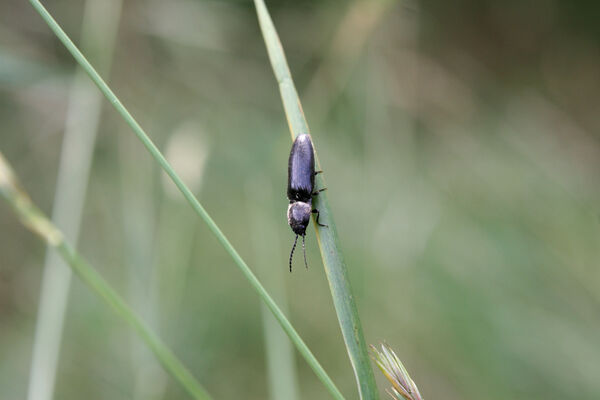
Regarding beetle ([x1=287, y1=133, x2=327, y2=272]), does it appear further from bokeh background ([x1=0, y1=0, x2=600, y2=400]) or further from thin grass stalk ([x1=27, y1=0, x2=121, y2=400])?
thin grass stalk ([x1=27, y1=0, x2=121, y2=400])

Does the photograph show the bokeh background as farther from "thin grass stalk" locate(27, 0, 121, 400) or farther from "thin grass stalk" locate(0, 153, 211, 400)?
"thin grass stalk" locate(0, 153, 211, 400)

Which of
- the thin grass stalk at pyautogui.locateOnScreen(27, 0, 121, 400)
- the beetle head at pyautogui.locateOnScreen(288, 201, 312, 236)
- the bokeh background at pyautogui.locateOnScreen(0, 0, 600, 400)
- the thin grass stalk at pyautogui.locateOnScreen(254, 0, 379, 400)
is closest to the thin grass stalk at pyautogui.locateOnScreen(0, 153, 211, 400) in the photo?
the thin grass stalk at pyautogui.locateOnScreen(27, 0, 121, 400)

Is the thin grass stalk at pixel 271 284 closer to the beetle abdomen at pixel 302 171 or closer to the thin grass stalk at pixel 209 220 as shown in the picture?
the beetle abdomen at pixel 302 171

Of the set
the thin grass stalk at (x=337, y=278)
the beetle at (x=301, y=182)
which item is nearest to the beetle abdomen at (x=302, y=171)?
the beetle at (x=301, y=182)

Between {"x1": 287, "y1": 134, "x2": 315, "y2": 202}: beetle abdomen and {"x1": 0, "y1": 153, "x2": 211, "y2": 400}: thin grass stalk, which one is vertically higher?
{"x1": 287, "y1": 134, "x2": 315, "y2": 202}: beetle abdomen

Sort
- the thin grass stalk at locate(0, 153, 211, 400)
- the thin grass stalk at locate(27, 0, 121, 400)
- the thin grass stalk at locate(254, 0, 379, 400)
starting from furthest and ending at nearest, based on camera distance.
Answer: the thin grass stalk at locate(27, 0, 121, 400), the thin grass stalk at locate(0, 153, 211, 400), the thin grass stalk at locate(254, 0, 379, 400)

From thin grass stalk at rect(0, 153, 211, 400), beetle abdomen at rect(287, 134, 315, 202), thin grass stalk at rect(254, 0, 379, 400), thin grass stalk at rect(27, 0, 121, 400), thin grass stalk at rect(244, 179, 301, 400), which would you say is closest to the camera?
thin grass stalk at rect(254, 0, 379, 400)

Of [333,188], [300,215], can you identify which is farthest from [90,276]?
[333,188]

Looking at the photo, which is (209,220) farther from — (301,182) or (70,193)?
(70,193)

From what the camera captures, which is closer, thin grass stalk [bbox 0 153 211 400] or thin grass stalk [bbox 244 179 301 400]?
thin grass stalk [bbox 0 153 211 400]
